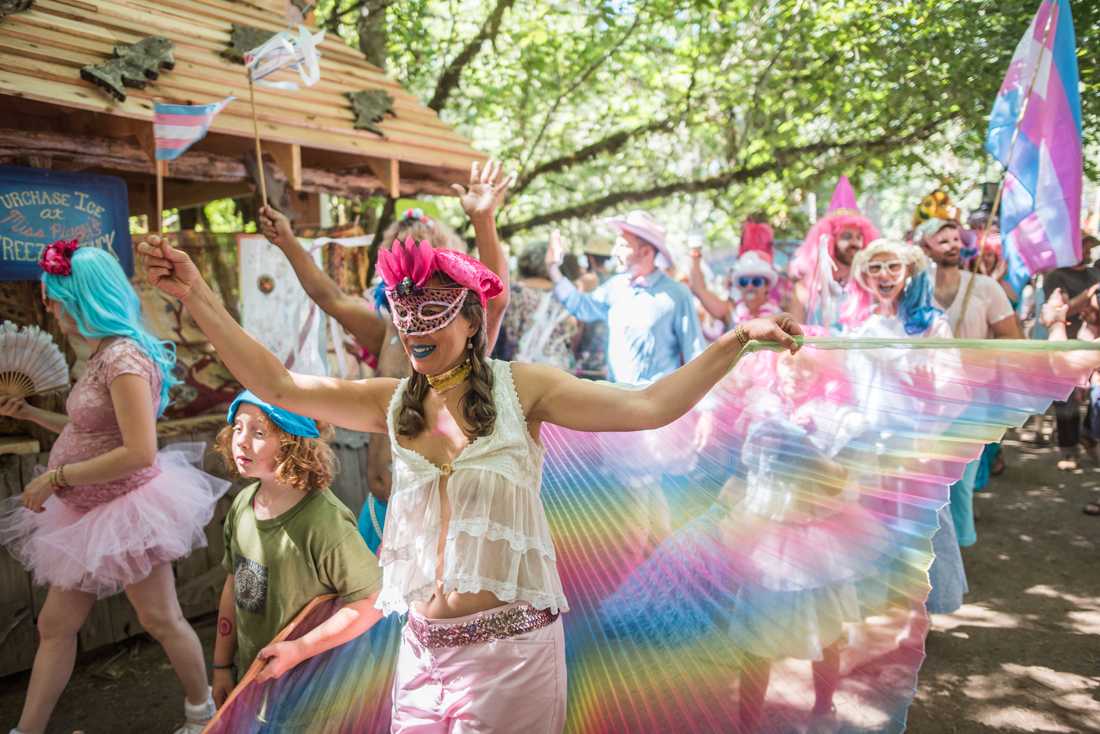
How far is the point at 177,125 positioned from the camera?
3957mm

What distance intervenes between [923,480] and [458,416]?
125cm

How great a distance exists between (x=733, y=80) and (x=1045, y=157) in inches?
298

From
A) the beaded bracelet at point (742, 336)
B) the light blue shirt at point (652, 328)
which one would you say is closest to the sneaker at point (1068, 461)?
the light blue shirt at point (652, 328)

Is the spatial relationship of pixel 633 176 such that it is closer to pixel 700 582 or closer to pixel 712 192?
pixel 712 192

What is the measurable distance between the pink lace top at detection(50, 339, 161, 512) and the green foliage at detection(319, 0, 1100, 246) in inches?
242

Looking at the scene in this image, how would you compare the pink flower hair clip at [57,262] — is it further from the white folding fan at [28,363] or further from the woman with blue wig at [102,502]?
the white folding fan at [28,363]

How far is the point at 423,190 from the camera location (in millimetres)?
7070

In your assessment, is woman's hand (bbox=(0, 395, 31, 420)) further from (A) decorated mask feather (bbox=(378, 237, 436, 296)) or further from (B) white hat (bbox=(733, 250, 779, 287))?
(B) white hat (bbox=(733, 250, 779, 287))

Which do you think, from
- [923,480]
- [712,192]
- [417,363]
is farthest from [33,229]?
[712,192]

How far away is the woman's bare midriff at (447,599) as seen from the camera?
2.12 m

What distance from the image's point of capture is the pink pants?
2.06 metres

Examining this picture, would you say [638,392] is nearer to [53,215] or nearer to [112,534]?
[112,534]

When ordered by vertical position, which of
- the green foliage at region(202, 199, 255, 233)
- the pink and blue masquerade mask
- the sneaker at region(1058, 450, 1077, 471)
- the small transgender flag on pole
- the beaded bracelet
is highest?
the green foliage at region(202, 199, 255, 233)

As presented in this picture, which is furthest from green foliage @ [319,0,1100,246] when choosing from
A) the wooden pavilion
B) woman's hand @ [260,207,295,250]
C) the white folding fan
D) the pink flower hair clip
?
the pink flower hair clip
